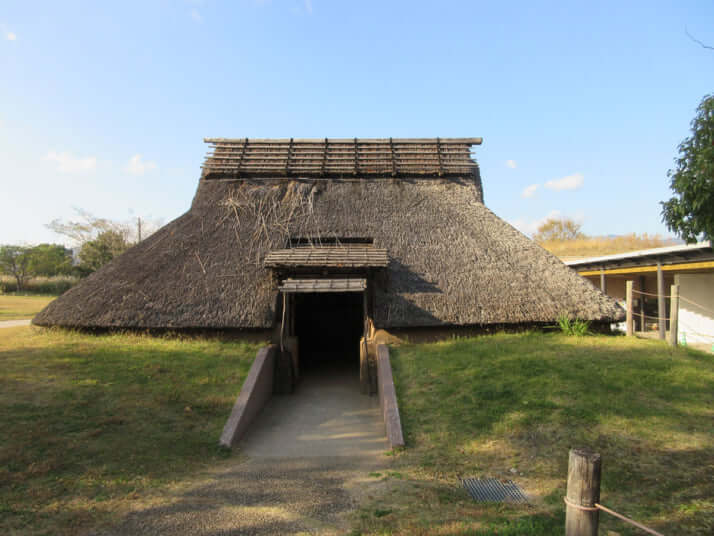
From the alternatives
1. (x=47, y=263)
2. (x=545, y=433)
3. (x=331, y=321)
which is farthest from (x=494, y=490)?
(x=47, y=263)

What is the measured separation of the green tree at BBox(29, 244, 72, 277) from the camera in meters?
29.0

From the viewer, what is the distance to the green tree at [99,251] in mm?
26250

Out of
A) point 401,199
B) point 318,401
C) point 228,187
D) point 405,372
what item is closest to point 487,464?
point 405,372

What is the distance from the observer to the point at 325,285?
25.2 feet

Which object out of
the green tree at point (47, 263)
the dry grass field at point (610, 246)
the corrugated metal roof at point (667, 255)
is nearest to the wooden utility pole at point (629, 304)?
the corrugated metal roof at point (667, 255)

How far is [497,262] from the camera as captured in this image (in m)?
9.39

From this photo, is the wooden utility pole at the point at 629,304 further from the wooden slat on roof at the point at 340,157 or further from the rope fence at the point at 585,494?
the rope fence at the point at 585,494

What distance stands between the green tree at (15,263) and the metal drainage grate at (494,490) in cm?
3386

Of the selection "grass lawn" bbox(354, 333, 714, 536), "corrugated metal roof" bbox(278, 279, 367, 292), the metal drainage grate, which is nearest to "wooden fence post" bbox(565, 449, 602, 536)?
"grass lawn" bbox(354, 333, 714, 536)

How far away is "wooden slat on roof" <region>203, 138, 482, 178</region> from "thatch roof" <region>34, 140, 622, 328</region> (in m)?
0.31

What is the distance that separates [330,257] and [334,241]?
1.43 meters

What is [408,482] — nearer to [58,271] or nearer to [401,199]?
[401,199]

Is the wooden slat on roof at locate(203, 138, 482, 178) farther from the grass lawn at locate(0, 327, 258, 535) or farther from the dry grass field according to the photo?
the dry grass field

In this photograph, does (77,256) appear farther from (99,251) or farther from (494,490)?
(494,490)
